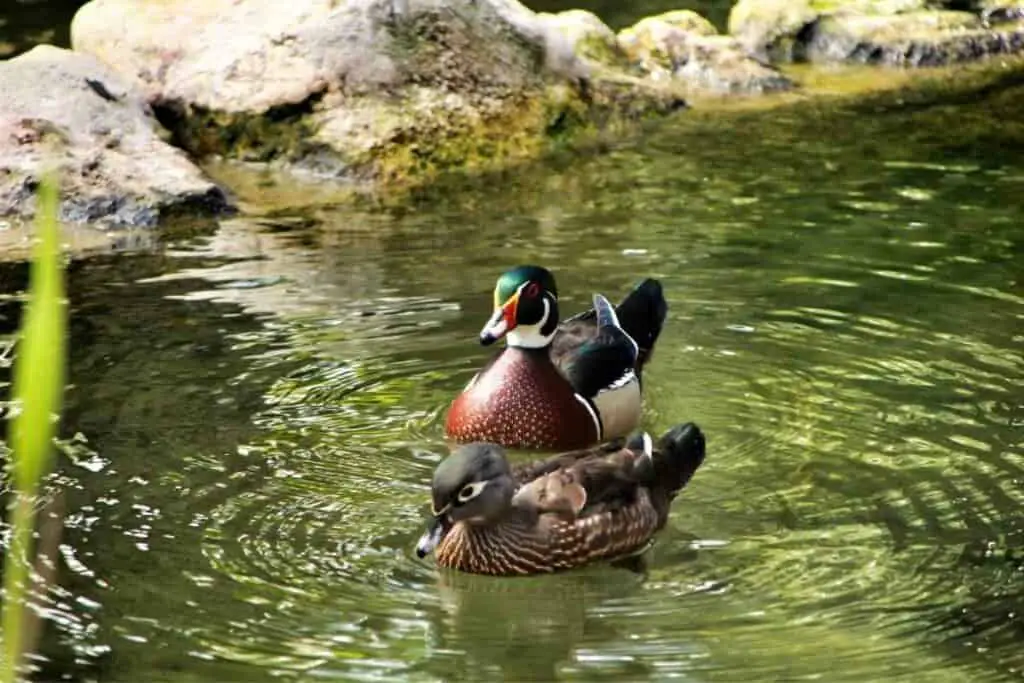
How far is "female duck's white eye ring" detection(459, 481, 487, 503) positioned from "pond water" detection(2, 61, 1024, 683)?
0.31 metres

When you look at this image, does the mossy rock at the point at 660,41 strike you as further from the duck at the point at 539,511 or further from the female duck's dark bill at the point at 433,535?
the female duck's dark bill at the point at 433,535

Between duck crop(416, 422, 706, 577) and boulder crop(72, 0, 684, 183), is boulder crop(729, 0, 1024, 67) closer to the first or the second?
boulder crop(72, 0, 684, 183)

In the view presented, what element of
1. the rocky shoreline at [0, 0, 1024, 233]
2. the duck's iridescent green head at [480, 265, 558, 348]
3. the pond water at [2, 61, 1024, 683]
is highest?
the rocky shoreline at [0, 0, 1024, 233]

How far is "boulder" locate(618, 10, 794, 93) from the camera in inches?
602

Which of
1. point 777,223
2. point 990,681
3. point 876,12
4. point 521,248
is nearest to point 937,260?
point 777,223

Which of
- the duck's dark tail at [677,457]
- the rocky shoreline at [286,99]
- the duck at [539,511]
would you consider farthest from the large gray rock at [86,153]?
the duck at [539,511]

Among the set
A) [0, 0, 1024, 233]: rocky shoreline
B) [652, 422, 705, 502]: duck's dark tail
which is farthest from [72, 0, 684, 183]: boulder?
[652, 422, 705, 502]: duck's dark tail

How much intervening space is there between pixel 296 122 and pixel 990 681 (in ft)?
28.9

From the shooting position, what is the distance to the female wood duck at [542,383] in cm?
709

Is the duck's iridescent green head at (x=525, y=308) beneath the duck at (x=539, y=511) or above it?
above

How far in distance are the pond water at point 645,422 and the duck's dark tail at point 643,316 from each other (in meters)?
0.20

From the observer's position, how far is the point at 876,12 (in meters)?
17.1

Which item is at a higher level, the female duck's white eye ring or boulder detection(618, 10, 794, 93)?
boulder detection(618, 10, 794, 93)

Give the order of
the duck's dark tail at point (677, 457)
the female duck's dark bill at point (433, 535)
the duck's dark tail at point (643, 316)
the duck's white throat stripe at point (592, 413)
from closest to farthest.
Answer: the female duck's dark bill at point (433, 535)
the duck's dark tail at point (677, 457)
the duck's white throat stripe at point (592, 413)
the duck's dark tail at point (643, 316)
